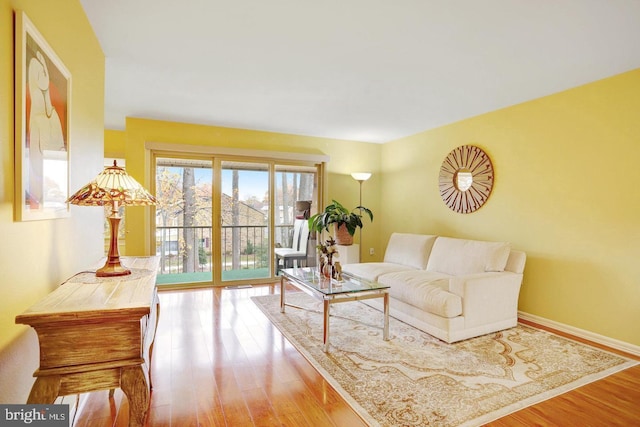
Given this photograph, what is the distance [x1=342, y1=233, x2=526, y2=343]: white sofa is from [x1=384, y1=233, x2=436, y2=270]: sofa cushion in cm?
12

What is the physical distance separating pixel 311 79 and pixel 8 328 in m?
2.73

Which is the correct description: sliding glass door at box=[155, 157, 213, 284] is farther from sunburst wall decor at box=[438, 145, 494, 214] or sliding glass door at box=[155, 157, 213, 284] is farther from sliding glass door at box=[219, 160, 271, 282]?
sunburst wall decor at box=[438, 145, 494, 214]

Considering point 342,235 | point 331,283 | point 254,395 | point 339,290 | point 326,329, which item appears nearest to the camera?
point 254,395

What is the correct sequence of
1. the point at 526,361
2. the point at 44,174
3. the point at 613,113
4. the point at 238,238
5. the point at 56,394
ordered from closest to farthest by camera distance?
the point at 56,394 < the point at 44,174 < the point at 526,361 < the point at 613,113 < the point at 238,238

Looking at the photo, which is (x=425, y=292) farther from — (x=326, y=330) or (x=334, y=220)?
(x=334, y=220)

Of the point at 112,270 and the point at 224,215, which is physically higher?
the point at 224,215

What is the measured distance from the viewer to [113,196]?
1544mm

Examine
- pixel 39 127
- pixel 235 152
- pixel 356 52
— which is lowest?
pixel 39 127

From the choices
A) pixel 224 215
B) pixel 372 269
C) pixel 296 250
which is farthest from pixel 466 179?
pixel 224 215

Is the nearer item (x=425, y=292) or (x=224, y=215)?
(x=425, y=292)

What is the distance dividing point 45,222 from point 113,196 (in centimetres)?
31

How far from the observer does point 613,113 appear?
113 inches

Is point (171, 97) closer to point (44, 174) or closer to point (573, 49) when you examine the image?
point (44, 174)

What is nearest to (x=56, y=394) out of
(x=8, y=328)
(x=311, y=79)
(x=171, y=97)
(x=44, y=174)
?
(x=8, y=328)
